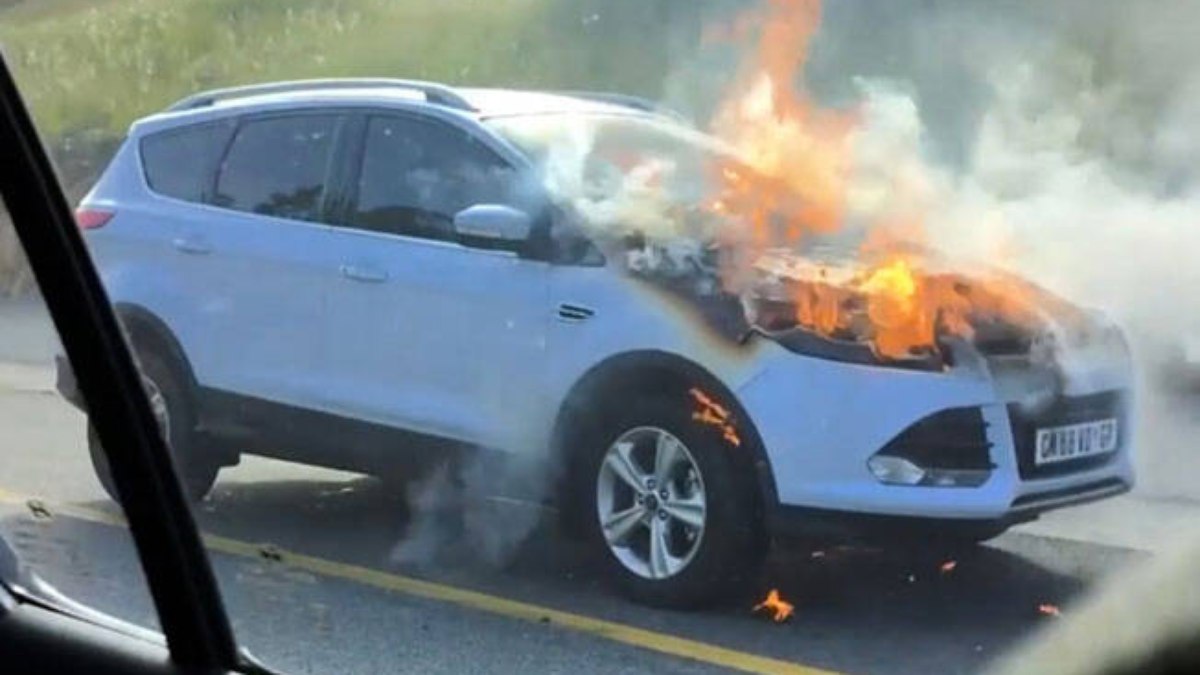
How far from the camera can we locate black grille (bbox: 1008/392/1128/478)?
2.03 metres

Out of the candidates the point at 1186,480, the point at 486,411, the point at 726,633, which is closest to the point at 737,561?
the point at 726,633

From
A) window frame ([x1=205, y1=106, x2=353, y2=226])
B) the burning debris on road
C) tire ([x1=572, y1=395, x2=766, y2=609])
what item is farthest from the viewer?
window frame ([x1=205, y1=106, x2=353, y2=226])

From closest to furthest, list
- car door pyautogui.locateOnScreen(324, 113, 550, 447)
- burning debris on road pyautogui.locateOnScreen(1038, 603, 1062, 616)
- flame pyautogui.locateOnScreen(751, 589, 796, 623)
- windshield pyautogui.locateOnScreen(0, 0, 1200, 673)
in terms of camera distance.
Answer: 1. burning debris on road pyautogui.locateOnScreen(1038, 603, 1062, 616)
2. windshield pyautogui.locateOnScreen(0, 0, 1200, 673)
3. flame pyautogui.locateOnScreen(751, 589, 796, 623)
4. car door pyautogui.locateOnScreen(324, 113, 550, 447)

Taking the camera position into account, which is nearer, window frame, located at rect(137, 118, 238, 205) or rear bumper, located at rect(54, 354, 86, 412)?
rear bumper, located at rect(54, 354, 86, 412)

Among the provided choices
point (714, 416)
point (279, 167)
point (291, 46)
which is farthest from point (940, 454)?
point (279, 167)

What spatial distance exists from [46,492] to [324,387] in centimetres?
41

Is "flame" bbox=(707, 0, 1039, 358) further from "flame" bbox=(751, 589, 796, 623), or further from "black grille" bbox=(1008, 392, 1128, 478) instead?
"flame" bbox=(751, 589, 796, 623)

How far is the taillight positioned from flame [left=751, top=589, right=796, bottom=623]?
89 cm

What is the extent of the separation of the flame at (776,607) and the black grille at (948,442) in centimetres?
22

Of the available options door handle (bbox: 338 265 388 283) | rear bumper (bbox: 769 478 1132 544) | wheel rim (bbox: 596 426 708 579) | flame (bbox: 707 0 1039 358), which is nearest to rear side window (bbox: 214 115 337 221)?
door handle (bbox: 338 265 388 283)

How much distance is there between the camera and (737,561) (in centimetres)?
246

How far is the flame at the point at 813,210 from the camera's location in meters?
2.15

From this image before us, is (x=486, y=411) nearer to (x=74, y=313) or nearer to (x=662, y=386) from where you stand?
(x=662, y=386)

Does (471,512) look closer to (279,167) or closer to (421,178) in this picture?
(421,178)
